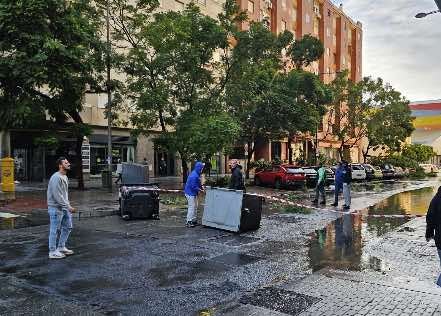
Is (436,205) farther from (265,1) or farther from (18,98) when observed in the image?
(265,1)

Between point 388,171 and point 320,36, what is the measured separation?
28.0 metres

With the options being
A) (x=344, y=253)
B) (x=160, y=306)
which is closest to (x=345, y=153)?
(x=344, y=253)

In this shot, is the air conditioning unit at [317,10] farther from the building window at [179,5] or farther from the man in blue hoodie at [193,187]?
the man in blue hoodie at [193,187]

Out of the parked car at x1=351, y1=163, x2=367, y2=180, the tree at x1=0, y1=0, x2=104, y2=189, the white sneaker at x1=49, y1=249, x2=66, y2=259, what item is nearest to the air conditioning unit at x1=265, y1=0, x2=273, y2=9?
the parked car at x1=351, y1=163, x2=367, y2=180

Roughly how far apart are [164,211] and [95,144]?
18.5 meters

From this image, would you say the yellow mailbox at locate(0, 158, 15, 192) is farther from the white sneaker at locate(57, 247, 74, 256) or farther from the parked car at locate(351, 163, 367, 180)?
the parked car at locate(351, 163, 367, 180)

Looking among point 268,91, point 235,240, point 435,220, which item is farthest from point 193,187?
point 268,91

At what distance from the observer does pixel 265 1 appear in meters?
51.5

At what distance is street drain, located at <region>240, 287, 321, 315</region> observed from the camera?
5.69 m

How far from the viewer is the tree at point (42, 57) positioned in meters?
17.6

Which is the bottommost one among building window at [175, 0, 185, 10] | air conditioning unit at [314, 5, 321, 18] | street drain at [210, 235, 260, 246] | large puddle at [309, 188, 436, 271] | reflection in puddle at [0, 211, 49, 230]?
large puddle at [309, 188, 436, 271]

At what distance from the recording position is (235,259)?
8398 mm

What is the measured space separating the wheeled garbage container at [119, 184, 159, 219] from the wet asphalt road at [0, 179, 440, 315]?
97cm

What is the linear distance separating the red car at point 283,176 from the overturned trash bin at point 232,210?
16.1 m
